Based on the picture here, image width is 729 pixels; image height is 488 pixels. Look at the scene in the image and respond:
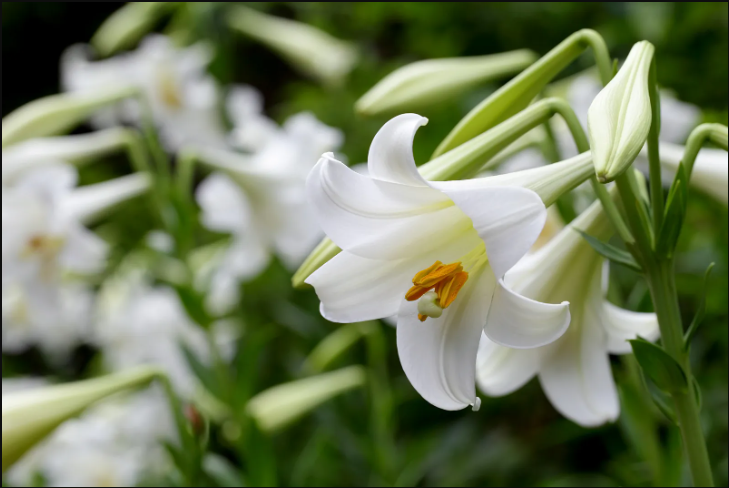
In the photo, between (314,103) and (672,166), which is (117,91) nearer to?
(314,103)

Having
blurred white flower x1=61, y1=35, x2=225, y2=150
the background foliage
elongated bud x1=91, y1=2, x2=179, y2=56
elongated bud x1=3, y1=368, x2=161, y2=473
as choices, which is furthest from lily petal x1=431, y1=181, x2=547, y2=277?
elongated bud x1=91, y1=2, x2=179, y2=56

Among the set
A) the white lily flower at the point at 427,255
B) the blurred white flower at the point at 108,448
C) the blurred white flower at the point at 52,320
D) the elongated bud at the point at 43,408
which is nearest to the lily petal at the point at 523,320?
the white lily flower at the point at 427,255

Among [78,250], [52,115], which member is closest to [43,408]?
[78,250]

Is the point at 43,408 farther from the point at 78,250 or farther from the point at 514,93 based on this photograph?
the point at 514,93

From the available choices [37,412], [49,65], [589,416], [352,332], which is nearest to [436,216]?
[589,416]

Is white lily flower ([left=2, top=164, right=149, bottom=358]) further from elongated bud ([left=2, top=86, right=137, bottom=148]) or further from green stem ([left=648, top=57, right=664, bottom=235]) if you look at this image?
green stem ([left=648, top=57, right=664, bottom=235])

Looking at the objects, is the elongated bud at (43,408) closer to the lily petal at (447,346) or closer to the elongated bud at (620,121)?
the lily petal at (447,346)
